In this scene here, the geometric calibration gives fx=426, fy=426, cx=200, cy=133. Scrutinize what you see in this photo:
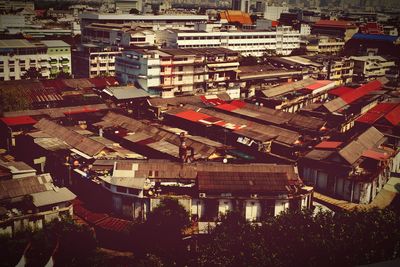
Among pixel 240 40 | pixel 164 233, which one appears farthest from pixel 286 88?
pixel 164 233

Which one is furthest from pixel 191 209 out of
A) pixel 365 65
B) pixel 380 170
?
pixel 365 65

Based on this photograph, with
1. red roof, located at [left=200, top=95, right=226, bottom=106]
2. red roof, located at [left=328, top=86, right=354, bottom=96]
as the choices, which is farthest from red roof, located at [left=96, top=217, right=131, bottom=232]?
red roof, located at [left=328, top=86, right=354, bottom=96]

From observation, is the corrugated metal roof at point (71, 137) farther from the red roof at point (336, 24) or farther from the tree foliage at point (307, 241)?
the red roof at point (336, 24)

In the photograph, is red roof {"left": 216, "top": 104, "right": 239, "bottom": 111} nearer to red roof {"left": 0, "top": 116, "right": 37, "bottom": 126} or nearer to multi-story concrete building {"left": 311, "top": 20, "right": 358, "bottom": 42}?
red roof {"left": 0, "top": 116, "right": 37, "bottom": 126}

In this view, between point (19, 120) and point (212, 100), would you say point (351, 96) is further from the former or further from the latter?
point (19, 120)

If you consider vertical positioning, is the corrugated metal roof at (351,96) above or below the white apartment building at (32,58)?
below

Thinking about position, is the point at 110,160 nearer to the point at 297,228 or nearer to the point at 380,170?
the point at 297,228

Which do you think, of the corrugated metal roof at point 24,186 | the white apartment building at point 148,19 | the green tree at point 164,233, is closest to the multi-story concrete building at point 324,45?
the white apartment building at point 148,19

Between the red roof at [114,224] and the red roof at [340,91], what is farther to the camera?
the red roof at [340,91]
